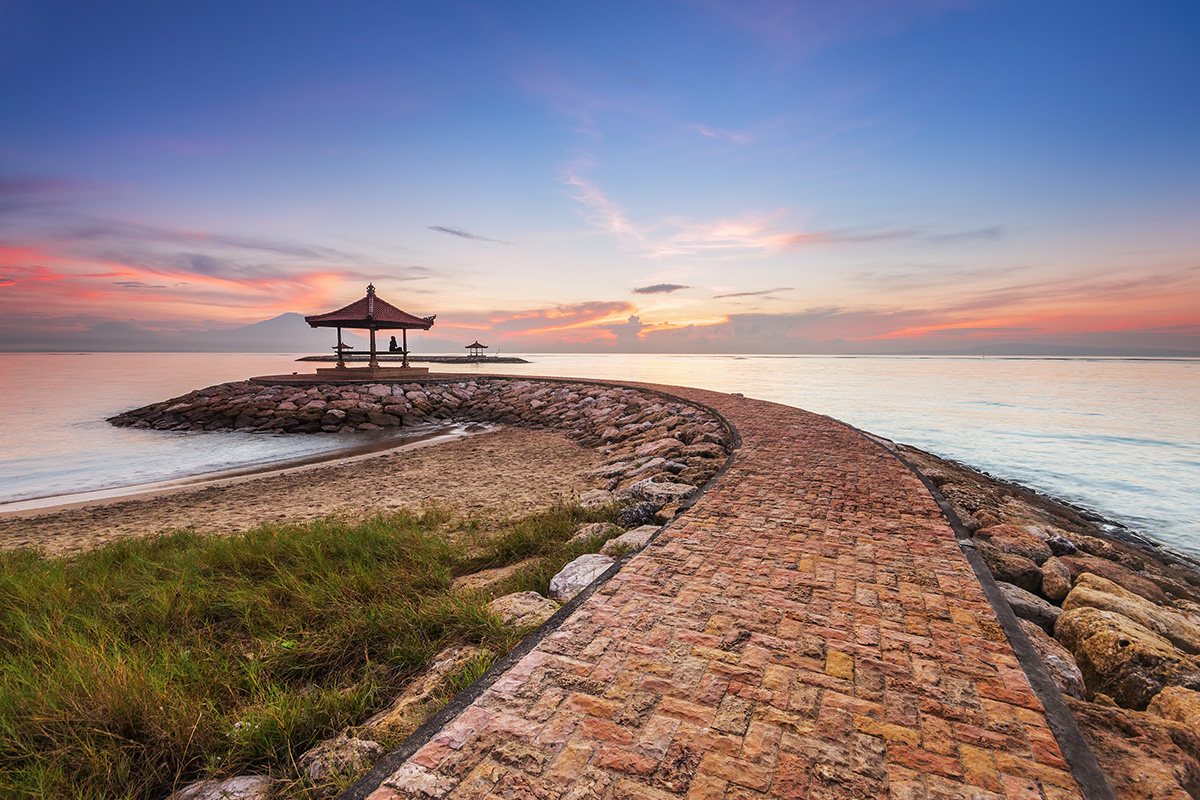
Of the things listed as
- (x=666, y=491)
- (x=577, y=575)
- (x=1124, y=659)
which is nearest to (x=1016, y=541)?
(x=1124, y=659)

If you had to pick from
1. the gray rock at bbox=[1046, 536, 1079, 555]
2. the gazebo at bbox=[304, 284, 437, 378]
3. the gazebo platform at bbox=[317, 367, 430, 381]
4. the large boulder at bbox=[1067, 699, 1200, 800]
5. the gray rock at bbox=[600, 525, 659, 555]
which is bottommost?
the gray rock at bbox=[1046, 536, 1079, 555]

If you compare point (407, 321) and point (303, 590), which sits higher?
point (407, 321)

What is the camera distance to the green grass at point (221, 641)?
A: 90.7 inches

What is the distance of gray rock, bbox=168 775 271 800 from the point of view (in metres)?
2.09

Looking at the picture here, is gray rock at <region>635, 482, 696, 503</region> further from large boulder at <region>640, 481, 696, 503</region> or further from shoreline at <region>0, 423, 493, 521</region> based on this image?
shoreline at <region>0, 423, 493, 521</region>

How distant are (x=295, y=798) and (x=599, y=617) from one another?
1.56 m

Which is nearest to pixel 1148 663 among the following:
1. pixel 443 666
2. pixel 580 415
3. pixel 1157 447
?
pixel 443 666

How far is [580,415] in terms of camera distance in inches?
675

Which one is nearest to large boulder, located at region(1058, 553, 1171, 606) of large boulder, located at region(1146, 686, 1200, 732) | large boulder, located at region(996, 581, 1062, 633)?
large boulder, located at region(996, 581, 1062, 633)

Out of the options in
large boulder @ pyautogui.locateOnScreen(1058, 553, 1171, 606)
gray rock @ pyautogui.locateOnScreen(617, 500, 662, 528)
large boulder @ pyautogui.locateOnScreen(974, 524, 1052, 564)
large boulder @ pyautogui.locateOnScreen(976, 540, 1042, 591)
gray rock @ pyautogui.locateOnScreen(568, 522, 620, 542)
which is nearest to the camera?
large boulder @ pyautogui.locateOnScreen(976, 540, 1042, 591)

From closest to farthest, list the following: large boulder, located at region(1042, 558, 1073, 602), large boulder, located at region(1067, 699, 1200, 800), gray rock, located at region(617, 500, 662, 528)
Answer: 1. large boulder, located at region(1067, 699, 1200, 800)
2. large boulder, located at region(1042, 558, 1073, 602)
3. gray rock, located at region(617, 500, 662, 528)

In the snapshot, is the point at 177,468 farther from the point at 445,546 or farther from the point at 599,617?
the point at 599,617

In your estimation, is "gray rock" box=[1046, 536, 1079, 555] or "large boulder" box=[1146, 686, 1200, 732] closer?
"large boulder" box=[1146, 686, 1200, 732]

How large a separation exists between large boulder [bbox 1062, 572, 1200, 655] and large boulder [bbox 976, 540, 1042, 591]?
0.30 meters
